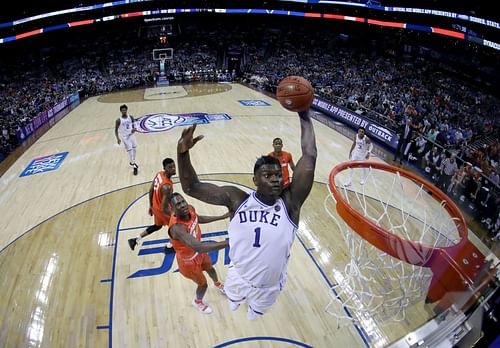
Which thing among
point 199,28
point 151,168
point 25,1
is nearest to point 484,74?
point 151,168

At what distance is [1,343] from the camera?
3795 millimetres

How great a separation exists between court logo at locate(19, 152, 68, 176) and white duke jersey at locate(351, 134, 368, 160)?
799 centimetres

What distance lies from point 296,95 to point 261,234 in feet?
3.92

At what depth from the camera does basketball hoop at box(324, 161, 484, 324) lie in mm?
1948

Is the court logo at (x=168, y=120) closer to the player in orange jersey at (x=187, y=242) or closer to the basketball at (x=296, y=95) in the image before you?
the player in orange jersey at (x=187, y=242)

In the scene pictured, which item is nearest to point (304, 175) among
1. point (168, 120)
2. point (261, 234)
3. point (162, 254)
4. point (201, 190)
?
point (261, 234)

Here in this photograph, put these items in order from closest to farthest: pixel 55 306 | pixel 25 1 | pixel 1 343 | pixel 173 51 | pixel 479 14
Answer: pixel 1 343
pixel 55 306
pixel 479 14
pixel 25 1
pixel 173 51

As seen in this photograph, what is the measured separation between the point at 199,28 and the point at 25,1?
1422 cm

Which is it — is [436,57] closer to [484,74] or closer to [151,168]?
[484,74]

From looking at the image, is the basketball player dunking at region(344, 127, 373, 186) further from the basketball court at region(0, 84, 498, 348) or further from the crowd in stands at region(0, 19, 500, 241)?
the crowd in stands at region(0, 19, 500, 241)

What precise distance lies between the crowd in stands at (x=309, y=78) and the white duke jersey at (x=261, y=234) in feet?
12.8

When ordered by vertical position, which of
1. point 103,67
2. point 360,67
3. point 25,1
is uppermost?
point 25,1

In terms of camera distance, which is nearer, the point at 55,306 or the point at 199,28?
the point at 55,306

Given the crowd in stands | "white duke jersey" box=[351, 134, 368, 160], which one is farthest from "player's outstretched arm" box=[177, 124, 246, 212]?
"white duke jersey" box=[351, 134, 368, 160]
